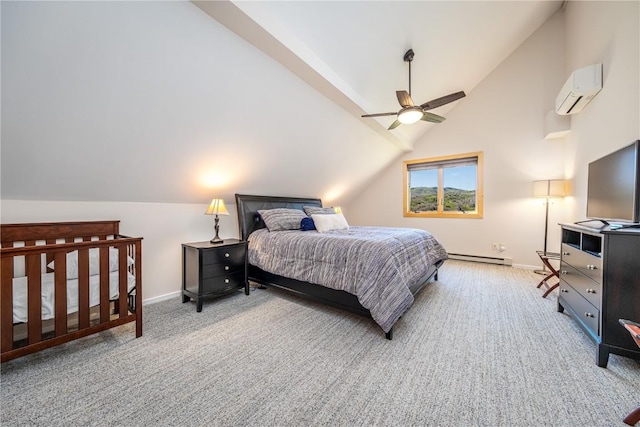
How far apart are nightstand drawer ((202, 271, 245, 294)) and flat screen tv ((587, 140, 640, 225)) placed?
344 cm

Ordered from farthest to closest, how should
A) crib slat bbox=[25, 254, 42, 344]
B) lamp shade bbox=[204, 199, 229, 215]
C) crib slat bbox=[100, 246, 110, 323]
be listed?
lamp shade bbox=[204, 199, 229, 215] < crib slat bbox=[100, 246, 110, 323] < crib slat bbox=[25, 254, 42, 344]

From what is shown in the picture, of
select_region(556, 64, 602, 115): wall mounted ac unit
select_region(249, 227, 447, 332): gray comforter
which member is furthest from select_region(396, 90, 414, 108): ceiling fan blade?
select_region(556, 64, 602, 115): wall mounted ac unit

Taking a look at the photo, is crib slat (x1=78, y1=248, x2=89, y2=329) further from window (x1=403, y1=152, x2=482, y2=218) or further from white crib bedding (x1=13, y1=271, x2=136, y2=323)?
window (x1=403, y1=152, x2=482, y2=218)

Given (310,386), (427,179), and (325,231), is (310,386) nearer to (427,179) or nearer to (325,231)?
(325,231)

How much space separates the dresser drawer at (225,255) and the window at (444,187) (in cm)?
372

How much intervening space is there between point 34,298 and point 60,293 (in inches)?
4.5

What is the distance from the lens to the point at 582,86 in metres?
2.64

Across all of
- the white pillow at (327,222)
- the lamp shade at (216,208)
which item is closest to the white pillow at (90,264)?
the lamp shade at (216,208)

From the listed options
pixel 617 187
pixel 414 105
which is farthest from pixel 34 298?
pixel 617 187

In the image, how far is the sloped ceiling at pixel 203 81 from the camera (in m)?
1.46

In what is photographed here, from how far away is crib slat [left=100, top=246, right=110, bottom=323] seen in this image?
69.7 inches

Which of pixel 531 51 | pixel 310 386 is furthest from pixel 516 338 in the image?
pixel 531 51

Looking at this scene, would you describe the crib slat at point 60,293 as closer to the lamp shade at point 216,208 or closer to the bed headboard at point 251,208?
the lamp shade at point 216,208

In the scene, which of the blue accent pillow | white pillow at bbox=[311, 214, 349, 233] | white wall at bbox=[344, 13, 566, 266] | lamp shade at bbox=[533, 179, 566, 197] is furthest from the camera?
white wall at bbox=[344, 13, 566, 266]
